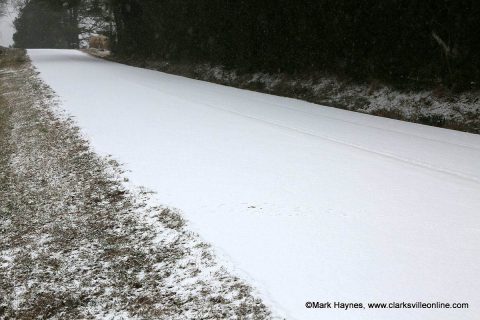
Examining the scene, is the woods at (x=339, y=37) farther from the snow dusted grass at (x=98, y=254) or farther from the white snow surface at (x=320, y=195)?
the snow dusted grass at (x=98, y=254)

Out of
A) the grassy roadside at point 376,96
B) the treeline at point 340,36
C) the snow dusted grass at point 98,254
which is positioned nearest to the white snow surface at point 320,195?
the snow dusted grass at point 98,254

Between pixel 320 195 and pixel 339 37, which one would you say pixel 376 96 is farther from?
pixel 320 195

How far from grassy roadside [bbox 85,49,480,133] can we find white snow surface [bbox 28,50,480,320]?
75 centimetres

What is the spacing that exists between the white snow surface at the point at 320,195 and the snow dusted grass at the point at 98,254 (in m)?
0.23

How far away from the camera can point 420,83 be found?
404 inches

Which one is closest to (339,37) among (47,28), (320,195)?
(320,195)

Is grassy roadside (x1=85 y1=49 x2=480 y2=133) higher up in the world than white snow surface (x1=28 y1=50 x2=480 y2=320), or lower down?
higher up

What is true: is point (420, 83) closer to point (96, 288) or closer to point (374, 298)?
point (374, 298)

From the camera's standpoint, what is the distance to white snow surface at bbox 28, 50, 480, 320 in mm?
3291

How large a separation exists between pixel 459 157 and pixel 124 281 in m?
5.29

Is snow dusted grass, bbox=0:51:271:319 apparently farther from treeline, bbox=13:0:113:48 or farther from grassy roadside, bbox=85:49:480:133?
treeline, bbox=13:0:113:48

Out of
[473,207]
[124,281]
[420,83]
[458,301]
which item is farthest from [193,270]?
[420,83]

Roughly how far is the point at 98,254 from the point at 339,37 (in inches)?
385

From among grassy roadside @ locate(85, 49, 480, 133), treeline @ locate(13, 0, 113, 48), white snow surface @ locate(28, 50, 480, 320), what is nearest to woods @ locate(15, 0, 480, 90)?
grassy roadside @ locate(85, 49, 480, 133)
